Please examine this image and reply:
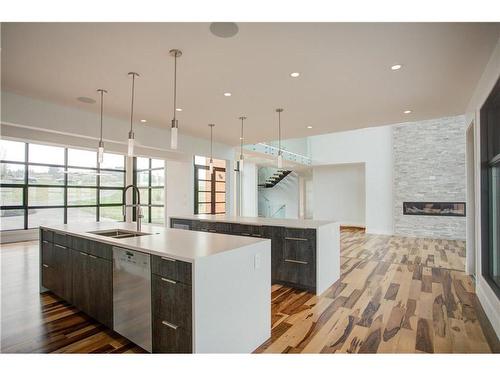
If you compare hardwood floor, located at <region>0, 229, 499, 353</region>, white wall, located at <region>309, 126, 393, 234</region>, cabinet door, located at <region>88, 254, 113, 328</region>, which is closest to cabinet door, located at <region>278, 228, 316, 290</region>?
hardwood floor, located at <region>0, 229, 499, 353</region>

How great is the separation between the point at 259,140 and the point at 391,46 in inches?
165

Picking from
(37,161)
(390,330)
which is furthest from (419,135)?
(37,161)

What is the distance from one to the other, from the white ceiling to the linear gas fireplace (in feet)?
14.2

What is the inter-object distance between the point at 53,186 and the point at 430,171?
429 inches

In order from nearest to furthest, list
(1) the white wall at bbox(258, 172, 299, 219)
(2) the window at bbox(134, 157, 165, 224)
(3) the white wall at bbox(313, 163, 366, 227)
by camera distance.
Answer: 1. (2) the window at bbox(134, 157, 165, 224)
2. (3) the white wall at bbox(313, 163, 366, 227)
3. (1) the white wall at bbox(258, 172, 299, 219)

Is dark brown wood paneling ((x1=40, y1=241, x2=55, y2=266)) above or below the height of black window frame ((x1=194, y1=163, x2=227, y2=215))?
below

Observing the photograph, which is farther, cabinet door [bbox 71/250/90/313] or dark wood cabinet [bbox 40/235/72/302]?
dark wood cabinet [bbox 40/235/72/302]

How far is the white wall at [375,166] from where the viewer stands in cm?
860

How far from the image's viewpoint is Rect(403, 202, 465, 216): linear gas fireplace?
736cm

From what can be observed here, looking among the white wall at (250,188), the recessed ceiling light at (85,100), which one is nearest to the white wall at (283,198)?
the white wall at (250,188)

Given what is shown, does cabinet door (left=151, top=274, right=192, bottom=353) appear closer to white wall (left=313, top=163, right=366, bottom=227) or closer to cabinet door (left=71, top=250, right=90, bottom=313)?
cabinet door (left=71, top=250, right=90, bottom=313)

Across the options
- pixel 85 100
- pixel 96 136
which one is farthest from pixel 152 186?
pixel 85 100

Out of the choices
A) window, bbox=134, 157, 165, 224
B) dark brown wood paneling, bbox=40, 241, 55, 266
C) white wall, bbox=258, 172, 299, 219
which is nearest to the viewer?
dark brown wood paneling, bbox=40, 241, 55, 266

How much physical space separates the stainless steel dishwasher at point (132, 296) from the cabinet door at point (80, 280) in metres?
0.54
